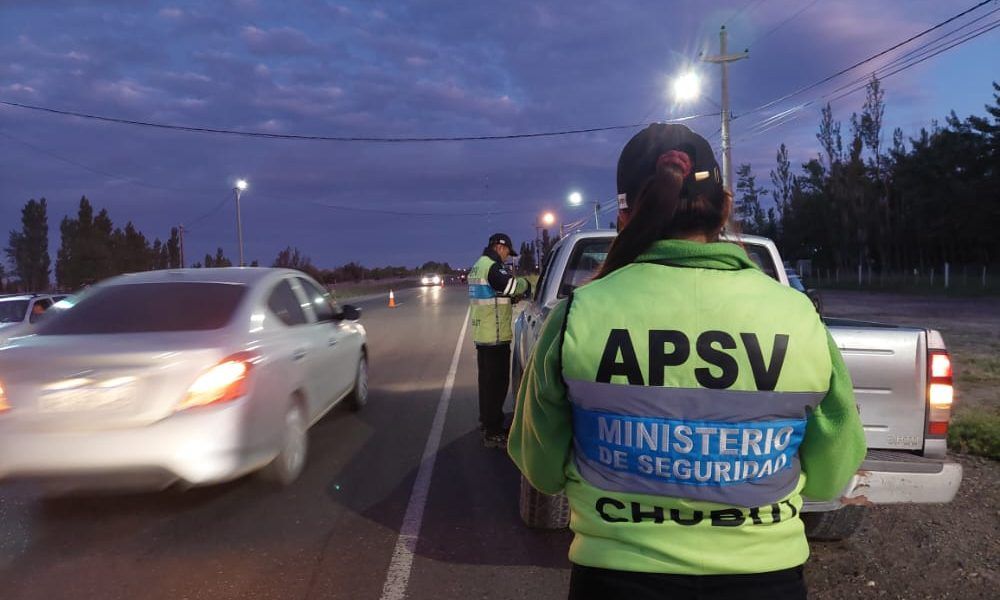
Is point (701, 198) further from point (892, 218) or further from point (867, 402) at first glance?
point (892, 218)

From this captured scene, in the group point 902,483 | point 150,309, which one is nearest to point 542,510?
point 902,483

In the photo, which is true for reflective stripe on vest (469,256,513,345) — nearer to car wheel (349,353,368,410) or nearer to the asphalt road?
the asphalt road

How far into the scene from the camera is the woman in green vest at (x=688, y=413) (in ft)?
4.77

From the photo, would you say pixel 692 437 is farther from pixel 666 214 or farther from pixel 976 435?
pixel 976 435

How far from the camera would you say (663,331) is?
4.76 feet

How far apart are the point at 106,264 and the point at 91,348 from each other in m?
73.0

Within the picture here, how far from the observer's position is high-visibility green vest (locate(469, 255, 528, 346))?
640cm

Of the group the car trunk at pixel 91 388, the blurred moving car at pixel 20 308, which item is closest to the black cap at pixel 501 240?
the car trunk at pixel 91 388

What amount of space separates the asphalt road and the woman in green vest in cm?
234

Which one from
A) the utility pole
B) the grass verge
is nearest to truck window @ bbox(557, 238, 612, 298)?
the grass verge

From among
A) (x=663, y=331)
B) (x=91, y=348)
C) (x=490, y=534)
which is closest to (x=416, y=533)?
(x=490, y=534)

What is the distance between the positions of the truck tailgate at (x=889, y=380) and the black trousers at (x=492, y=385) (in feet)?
10.9

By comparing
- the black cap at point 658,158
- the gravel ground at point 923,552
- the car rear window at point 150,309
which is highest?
the black cap at point 658,158

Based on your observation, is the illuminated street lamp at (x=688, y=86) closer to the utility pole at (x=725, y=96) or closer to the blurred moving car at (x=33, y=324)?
the utility pole at (x=725, y=96)
